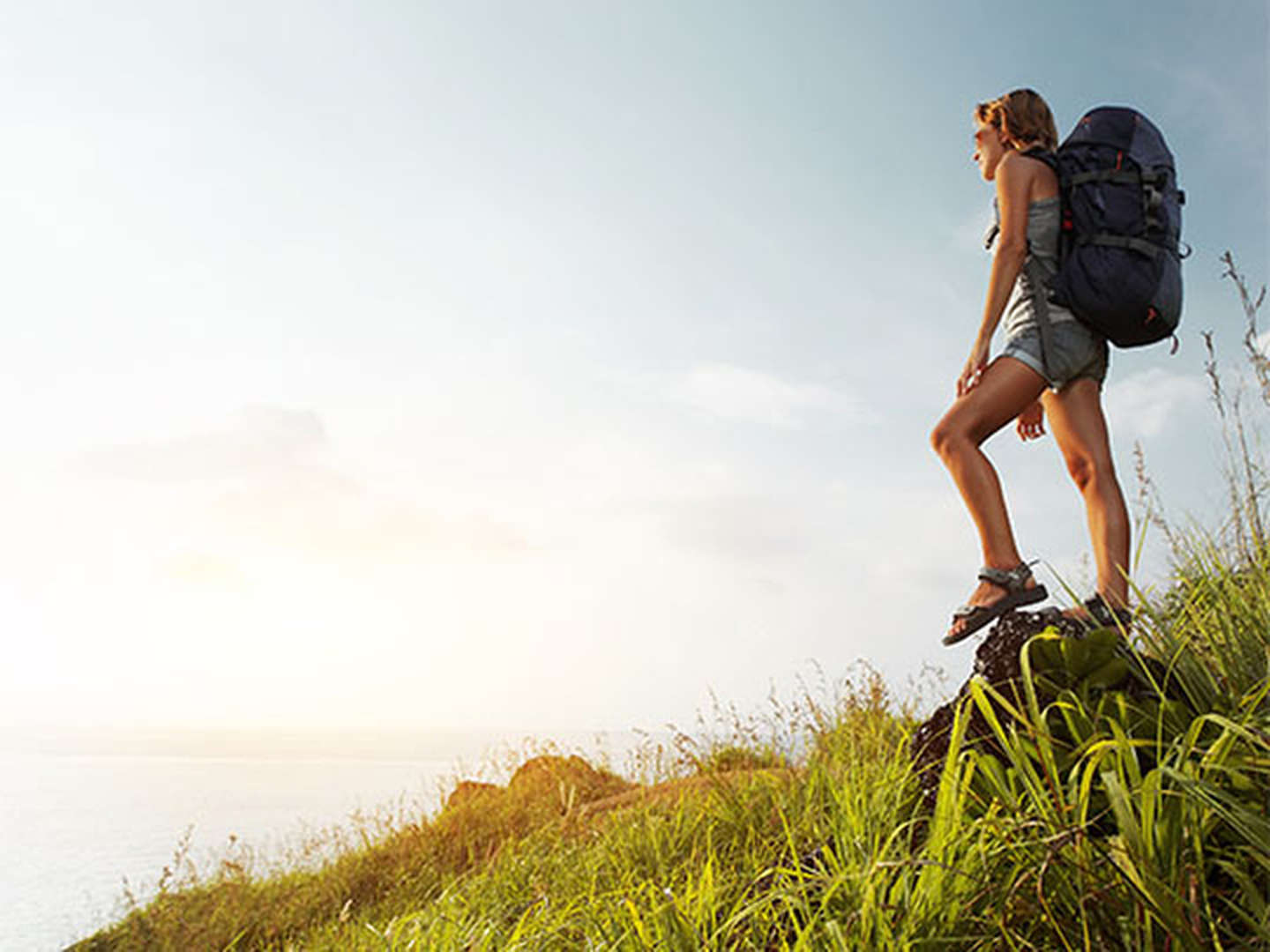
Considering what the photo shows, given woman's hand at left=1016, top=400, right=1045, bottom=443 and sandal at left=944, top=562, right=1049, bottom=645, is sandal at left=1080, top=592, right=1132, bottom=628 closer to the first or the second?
sandal at left=944, top=562, right=1049, bottom=645

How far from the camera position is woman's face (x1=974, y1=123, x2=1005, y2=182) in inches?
184

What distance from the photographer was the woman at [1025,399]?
399 centimetres

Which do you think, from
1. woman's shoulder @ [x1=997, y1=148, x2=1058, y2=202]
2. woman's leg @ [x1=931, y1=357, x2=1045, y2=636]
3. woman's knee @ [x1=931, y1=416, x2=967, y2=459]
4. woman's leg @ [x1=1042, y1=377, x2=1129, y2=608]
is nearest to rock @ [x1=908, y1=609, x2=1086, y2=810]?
woman's leg @ [x1=931, y1=357, x2=1045, y2=636]

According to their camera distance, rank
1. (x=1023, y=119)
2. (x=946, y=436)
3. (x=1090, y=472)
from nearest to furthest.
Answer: (x=946, y=436) < (x=1090, y=472) < (x=1023, y=119)

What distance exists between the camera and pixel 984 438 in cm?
414

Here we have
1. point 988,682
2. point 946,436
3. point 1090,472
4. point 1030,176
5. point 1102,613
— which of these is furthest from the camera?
point 1030,176

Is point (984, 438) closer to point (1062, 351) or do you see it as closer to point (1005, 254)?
point (1062, 351)

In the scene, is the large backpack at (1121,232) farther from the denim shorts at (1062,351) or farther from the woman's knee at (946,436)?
the woman's knee at (946,436)

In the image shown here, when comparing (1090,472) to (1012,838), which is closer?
(1012,838)

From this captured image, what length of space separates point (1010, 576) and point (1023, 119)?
90.4 inches

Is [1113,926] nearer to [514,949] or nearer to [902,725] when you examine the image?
[514,949]

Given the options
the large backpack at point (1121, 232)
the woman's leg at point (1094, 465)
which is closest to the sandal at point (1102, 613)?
the woman's leg at point (1094, 465)

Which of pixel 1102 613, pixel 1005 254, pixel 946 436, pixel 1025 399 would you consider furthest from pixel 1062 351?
pixel 1102 613

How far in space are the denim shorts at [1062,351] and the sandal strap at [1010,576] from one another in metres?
0.89
